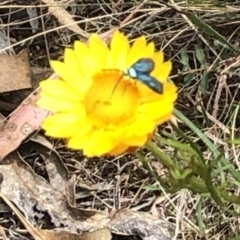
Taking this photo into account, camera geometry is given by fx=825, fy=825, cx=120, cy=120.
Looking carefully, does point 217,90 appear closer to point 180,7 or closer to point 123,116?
point 180,7

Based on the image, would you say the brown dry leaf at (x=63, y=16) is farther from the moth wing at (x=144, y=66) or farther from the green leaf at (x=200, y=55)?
the moth wing at (x=144, y=66)

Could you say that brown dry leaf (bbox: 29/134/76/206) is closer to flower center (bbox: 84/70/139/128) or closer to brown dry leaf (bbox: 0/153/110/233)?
brown dry leaf (bbox: 0/153/110/233)

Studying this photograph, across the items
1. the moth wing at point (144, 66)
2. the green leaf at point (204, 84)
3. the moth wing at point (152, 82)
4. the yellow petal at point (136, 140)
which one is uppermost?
the moth wing at point (144, 66)

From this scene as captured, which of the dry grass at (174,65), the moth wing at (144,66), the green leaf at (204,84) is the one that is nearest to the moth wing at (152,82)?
the moth wing at (144,66)

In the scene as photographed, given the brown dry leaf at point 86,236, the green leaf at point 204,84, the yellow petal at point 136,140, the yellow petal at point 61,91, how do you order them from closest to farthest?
the yellow petal at point 136,140, the yellow petal at point 61,91, the brown dry leaf at point 86,236, the green leaf at point 204,84

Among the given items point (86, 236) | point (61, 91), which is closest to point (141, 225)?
point (86, 236)

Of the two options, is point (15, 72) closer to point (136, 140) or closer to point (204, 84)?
point (204, 84)

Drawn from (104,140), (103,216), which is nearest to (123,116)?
(104,140)
